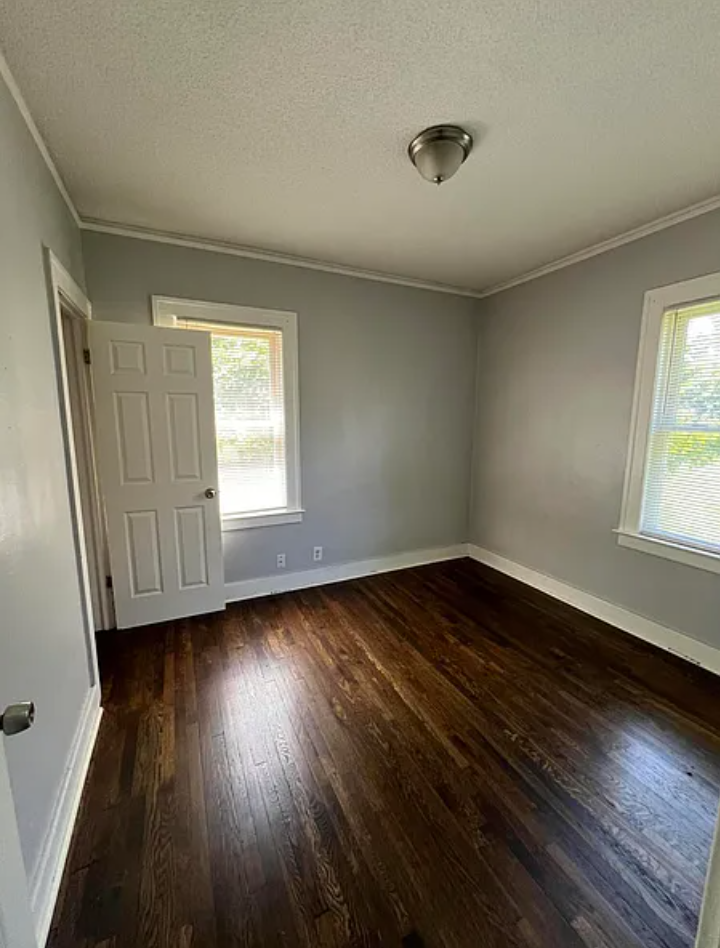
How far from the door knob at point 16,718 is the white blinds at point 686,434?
3.07 meters

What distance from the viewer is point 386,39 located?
1263 mm

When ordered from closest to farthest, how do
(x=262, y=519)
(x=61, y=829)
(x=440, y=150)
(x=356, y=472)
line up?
1. (x=61, y=829)
2. (x=440, y=150)
3. (x=262, y=519)
4. (x=356, y=472)

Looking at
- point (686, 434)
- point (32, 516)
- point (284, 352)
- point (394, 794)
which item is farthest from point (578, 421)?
point (32, 516)

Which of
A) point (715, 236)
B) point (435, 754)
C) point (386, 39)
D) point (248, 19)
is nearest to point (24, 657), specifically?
point (435, 754)

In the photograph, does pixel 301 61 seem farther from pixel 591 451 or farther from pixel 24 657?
pixel 591 451

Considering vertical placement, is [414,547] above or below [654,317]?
below

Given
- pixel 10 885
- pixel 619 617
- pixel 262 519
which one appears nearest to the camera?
pixel 10 885

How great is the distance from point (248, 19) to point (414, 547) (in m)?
3.53

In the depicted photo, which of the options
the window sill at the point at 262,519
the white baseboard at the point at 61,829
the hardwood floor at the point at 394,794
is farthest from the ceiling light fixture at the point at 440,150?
the white baseboard at the point at 61,829

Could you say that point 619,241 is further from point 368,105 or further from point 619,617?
point 619,617

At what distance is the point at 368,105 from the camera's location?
1.53 meters

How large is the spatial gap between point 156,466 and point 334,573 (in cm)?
168

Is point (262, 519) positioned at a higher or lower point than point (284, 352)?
lower

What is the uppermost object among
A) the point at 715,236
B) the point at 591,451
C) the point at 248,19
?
the point at 248,19
